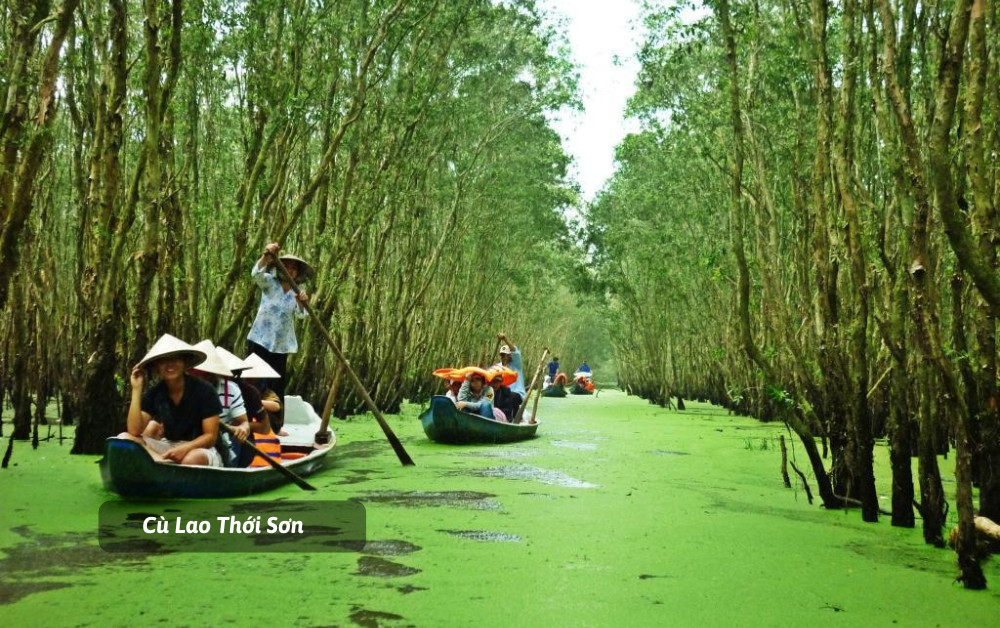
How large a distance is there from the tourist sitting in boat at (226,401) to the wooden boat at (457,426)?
138 inches

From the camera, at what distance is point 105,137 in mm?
6840

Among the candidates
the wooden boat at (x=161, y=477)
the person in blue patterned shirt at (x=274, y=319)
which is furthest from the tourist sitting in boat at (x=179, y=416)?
the person in blue patterned shirt at (x=274, y=319)

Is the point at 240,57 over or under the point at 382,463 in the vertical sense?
over

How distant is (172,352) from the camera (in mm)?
4871

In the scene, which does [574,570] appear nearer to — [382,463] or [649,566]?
[649,566]

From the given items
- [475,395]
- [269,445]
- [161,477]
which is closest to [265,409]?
[269,445]

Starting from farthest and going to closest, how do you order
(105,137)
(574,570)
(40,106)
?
(105,137), (40,106), (574,570)

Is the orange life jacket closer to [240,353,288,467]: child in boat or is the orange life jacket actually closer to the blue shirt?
[240,353,288,467]: child in boat

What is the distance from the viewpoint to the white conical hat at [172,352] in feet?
15.9

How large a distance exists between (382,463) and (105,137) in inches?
135

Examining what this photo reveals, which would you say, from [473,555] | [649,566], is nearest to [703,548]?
[649,566]

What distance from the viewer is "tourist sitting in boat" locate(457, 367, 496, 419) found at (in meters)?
10.0

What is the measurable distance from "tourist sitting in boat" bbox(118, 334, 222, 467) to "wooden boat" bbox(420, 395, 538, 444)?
426 cm

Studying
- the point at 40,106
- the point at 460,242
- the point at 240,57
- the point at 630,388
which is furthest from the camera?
the point at 630,388
